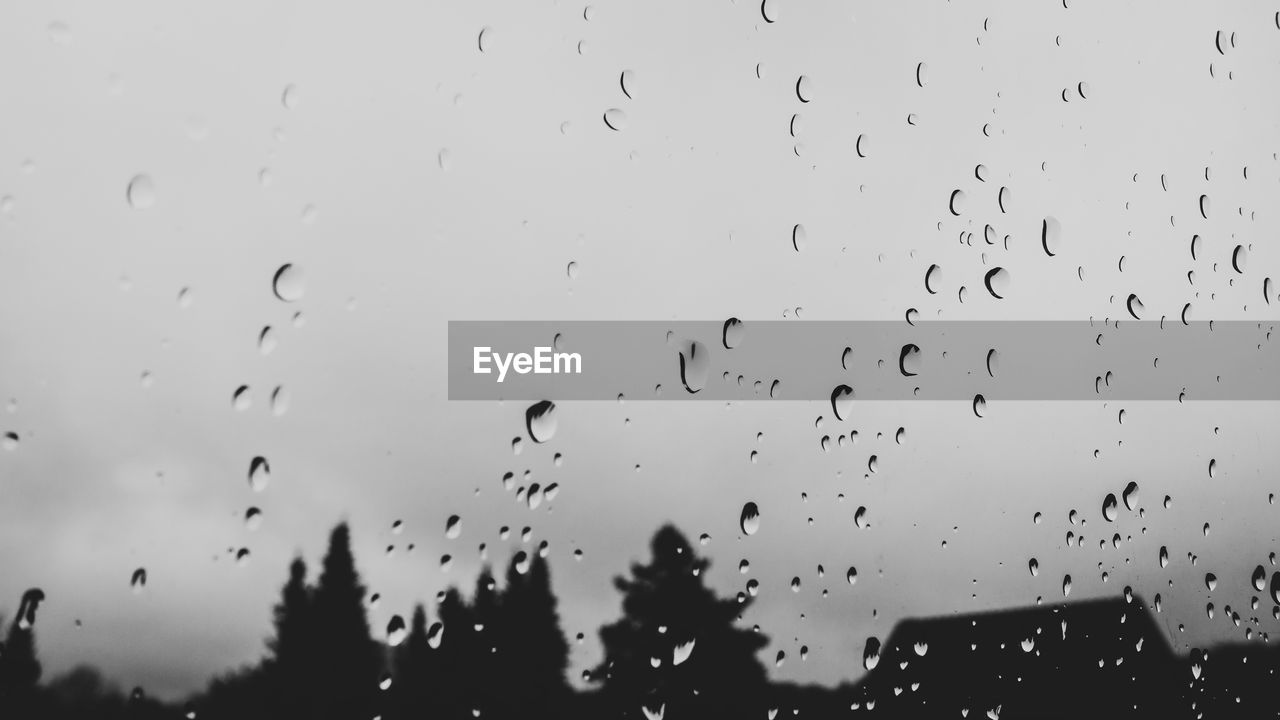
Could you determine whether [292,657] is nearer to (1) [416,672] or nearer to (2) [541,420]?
(1) [416,672]

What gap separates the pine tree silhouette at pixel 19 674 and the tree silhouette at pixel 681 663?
4.23ft

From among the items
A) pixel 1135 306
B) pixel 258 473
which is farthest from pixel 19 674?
pixel 1135 306

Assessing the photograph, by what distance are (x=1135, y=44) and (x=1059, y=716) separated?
273cm

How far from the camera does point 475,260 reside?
190 centimetres

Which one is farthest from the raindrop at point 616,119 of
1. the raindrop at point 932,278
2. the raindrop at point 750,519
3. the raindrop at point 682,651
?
the raindrop at point 682,651

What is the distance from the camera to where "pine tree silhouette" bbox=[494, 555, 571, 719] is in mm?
1925

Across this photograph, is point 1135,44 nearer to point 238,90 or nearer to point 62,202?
point 238,90

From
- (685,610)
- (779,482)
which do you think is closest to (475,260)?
(779,482)

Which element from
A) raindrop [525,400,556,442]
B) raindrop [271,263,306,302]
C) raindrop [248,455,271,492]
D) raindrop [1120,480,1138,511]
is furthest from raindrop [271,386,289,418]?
raindrop [1120,480,1138,511]

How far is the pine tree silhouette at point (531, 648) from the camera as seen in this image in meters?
1.92

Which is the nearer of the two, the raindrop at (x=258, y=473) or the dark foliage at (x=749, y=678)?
the raindrop at (x=258, y=473)

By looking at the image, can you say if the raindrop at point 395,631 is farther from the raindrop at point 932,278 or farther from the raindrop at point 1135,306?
the raindrop at point 1135,306

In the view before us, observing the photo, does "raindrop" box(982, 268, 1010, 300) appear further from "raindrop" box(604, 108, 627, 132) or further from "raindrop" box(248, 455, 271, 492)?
"raindrop" box(248, 455, 271, 492)

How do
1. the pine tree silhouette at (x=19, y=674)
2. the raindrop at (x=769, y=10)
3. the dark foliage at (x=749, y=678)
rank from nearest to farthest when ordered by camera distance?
the pine tree silhouette at (x=19, y=674)
the dark foliage at (x=749, y=678)
the raindrop at (x=769, y=10)
